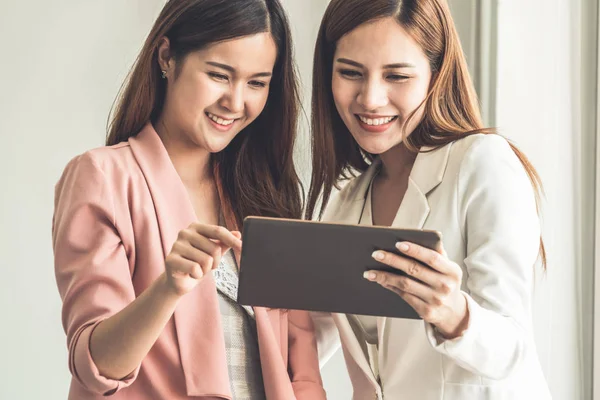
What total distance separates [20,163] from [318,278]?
1.72 meters

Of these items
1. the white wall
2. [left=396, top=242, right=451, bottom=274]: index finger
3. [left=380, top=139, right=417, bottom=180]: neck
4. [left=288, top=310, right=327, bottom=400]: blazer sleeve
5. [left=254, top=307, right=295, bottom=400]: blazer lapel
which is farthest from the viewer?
the white wall

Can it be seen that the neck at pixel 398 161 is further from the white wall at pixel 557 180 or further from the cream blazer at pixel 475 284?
the white wall at pixel 557 180

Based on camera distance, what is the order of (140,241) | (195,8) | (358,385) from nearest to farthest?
(140,241)
(195,8)
(358,385)

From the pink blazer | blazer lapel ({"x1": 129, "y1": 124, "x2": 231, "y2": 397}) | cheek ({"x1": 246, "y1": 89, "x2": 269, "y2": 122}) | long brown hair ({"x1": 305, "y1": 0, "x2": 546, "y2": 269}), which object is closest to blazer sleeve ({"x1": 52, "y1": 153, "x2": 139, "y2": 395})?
the pink blazer

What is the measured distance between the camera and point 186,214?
5.16 feet

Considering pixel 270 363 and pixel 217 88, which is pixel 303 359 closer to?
pixel 270 363

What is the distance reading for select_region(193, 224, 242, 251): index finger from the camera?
48.9 inches

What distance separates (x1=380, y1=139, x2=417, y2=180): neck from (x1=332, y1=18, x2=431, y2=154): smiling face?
0.31 feet

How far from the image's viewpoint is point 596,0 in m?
2.18

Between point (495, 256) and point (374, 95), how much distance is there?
1.26ft

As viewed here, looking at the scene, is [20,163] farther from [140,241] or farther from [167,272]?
[167,272]

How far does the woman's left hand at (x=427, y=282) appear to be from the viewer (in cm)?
122

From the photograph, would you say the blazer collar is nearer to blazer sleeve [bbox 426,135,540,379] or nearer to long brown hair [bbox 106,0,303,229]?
blazer sleeve [bbox 426,135,540,379]

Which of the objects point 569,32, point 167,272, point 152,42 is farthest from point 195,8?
point 569,32
